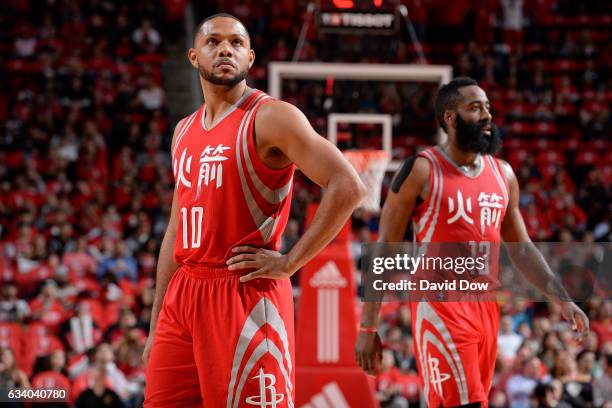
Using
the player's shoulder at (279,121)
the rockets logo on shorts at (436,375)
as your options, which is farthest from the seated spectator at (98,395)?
the player's shoulder at (279,121)

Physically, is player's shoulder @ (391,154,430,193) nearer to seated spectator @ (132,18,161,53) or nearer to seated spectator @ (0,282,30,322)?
seated spectator @ (0,282,30,322)

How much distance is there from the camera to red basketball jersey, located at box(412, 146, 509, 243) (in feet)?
15.0

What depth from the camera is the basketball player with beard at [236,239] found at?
10.8ft

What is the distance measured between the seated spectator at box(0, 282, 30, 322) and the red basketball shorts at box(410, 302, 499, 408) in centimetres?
624

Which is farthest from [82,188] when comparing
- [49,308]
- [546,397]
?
[546,397]

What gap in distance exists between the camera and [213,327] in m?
3.34

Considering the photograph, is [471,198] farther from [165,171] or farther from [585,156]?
[585,156]

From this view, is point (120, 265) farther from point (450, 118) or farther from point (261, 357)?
point (261, 357)

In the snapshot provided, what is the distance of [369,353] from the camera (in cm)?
454

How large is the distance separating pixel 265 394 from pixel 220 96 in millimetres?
1168

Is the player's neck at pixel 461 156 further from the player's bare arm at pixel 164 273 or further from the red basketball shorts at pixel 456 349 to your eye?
the player's bare arm at pixel 164 273

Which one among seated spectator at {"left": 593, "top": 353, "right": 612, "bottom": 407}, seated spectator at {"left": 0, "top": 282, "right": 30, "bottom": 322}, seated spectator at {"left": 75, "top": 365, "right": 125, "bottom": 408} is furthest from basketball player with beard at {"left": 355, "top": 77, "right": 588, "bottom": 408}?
seated spectator at {"left": 0, "top": 282, "right": 30, "bottom": 322}

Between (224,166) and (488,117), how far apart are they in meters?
1.82

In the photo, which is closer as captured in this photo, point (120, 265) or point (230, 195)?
point (230, 195)
